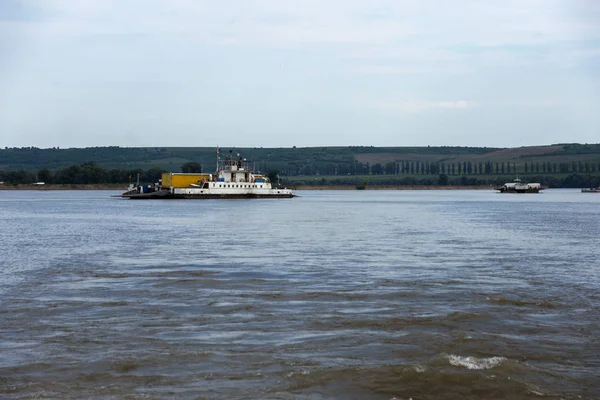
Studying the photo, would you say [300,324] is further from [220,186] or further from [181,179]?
[181,179]

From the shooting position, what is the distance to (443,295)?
72.3ft

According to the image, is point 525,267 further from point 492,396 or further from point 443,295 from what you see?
point 492,396

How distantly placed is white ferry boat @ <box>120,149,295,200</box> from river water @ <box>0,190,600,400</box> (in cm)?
10037

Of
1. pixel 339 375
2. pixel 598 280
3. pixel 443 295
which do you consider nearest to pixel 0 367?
pixel 339 375

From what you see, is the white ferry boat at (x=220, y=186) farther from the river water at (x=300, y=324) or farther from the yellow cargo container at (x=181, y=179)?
the river water at (x=300, y=324)

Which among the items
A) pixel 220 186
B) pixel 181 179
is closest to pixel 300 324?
pixel 220 186

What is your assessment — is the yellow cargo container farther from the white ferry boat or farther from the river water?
the river water

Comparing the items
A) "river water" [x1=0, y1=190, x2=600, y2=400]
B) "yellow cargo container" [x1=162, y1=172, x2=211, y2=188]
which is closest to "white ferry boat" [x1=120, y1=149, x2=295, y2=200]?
"yellow cargo container" [x1=162, y1=172, x2=211, y2=188]

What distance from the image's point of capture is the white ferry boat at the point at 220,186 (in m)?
136

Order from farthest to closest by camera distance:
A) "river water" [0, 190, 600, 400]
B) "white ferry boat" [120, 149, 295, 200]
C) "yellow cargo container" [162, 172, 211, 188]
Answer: "yellow cargo container" [162, 172, 211, 188], "white ferry boat" [120, 149, 295, 200], "river water" [0, 190, 600, 400]

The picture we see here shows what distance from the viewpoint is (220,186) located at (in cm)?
Answer: 13650

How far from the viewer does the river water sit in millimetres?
12953

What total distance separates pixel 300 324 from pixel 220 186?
119877mm

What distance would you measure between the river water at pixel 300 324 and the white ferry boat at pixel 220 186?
100372 mm
